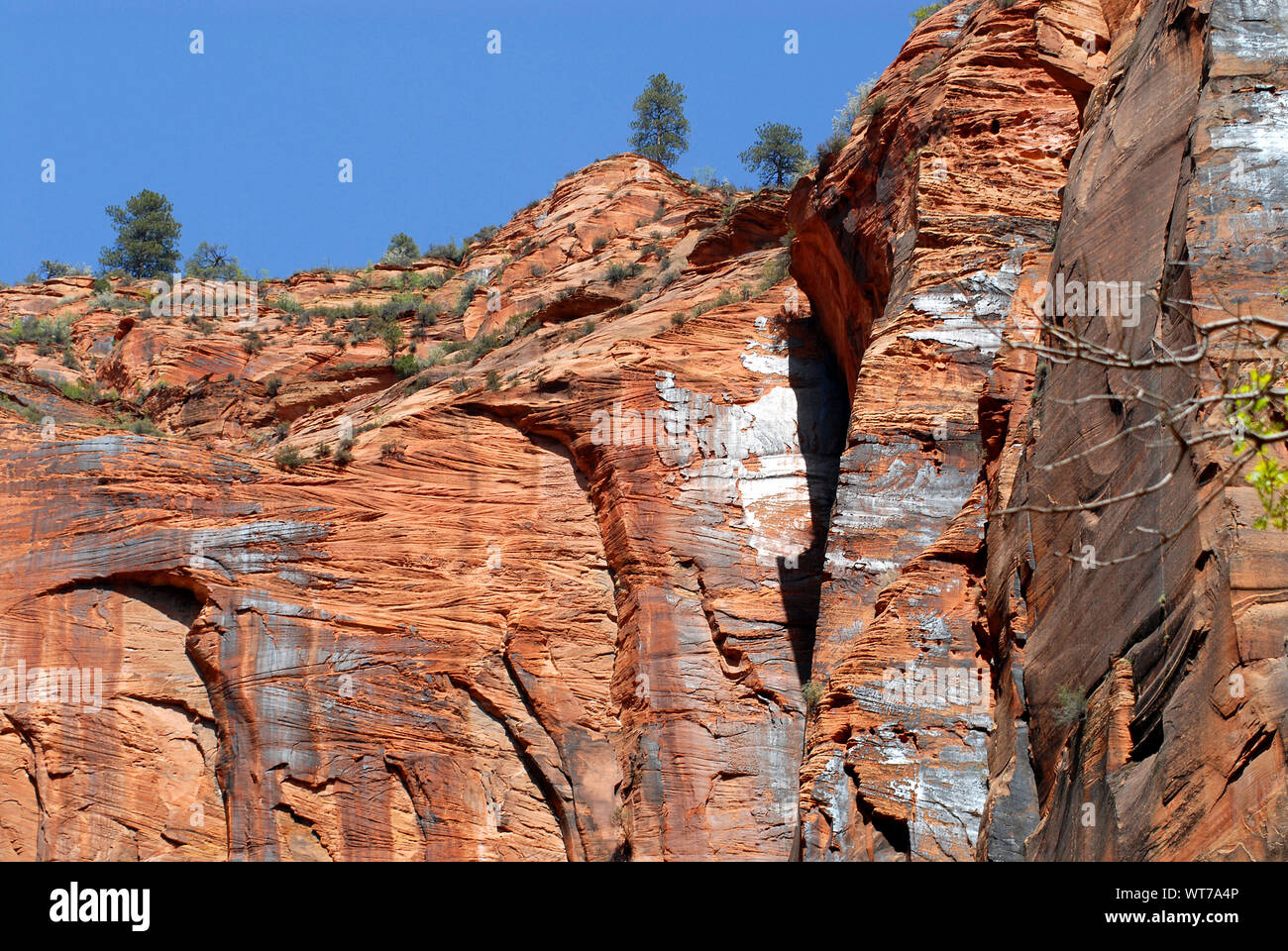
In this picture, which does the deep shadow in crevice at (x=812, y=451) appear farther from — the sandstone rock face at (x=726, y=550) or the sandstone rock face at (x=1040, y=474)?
the sandstone rock face at (x=1040, y=474)

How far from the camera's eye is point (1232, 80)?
15914mm

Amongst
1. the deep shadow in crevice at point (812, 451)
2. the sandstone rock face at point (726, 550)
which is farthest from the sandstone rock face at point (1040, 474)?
the deep shadow in crevice at point (812, 451)

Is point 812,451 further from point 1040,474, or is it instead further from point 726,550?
point 1040,474

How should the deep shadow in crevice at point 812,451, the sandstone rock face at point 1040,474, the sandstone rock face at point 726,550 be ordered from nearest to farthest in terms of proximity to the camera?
the sandstone rock face at point 1040,474 < the sandstone rock face at point 726,550 < the deep shadow in crevice at point 812,451

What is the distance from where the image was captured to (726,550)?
25516mm

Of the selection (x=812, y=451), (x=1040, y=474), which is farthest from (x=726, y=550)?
(x=1040, y=474)

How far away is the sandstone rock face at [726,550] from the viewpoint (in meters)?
16.7

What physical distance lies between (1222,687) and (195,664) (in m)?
17.3

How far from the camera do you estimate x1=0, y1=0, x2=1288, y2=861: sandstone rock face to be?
54.7 feet

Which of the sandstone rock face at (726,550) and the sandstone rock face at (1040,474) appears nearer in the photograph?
the sandstone rock face at (1040,474)

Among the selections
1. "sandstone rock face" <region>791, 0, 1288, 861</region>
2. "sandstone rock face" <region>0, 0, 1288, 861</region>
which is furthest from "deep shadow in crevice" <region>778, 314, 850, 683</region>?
"sandstone rock face" <region>791, 0, 1288, 861</region>
